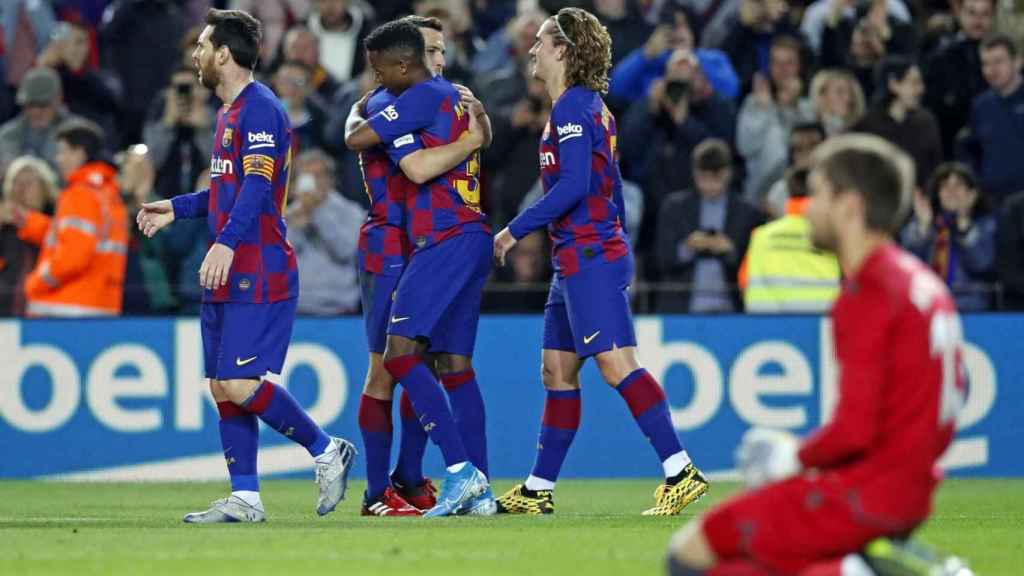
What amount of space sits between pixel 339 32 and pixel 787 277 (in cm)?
521

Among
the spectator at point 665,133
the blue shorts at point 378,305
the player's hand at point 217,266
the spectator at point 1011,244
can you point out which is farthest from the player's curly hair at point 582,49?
the spectator at point 665,133

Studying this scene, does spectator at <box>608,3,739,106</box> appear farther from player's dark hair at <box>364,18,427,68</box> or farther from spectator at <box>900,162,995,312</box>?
player's dark hair at <box>364,18,427,68</box>

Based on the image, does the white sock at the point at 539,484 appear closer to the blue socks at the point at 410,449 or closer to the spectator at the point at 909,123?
the blue socks at the point at 410,449

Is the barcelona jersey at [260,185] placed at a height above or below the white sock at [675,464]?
above

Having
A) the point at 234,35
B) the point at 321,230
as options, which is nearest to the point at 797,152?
the point at 321,230

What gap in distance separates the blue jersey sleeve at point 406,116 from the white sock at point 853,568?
479cm

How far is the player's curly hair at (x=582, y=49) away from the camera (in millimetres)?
9359

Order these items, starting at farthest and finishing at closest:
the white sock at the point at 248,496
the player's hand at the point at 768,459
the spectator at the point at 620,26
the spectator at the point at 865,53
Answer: the spectator at the point at 620,26
the spectator at the point at 865,53
the white sock at the point at 248,496
the player's hand at the point at 768,459

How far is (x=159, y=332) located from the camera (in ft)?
43.5

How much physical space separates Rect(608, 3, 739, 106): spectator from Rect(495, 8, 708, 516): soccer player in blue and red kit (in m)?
6.02

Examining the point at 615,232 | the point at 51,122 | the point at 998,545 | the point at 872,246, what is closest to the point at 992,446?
the point at 615,232

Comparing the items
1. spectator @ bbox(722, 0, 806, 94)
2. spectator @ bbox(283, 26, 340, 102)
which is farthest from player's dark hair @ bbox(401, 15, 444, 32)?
spectator @ bbox(722, 0, 806, 94)

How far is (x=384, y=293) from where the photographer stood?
945cm

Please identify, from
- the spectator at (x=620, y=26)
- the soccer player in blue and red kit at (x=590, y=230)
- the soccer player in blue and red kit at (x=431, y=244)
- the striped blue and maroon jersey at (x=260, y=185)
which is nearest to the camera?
the striped blue and maroon jersey at (x=260, y=185)
